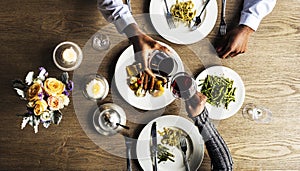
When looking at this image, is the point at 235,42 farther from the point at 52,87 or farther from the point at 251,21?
the point at 52,87

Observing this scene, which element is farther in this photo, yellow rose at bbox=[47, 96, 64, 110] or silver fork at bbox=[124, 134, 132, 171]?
silver fork at bbox=[124, 134, 132, 171]

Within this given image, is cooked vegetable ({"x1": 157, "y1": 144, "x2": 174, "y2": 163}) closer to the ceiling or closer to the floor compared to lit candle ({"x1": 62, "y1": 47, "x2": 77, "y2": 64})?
closer to the floor

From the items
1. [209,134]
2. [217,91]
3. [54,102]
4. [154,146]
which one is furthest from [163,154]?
[54,102]

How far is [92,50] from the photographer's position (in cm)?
141

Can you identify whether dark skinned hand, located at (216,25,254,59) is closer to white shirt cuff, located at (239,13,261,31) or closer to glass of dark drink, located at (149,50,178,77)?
white shirt cuff, located at (239,13,261,31)

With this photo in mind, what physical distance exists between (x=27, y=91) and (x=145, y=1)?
55 centimetres

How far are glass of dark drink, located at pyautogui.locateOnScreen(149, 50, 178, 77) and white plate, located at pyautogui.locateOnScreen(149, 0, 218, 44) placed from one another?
7cm

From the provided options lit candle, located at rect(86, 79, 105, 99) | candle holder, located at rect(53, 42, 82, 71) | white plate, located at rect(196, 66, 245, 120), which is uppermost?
candle holder, located at rect(53, 42, 82, 71)

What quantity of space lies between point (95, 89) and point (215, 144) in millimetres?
469

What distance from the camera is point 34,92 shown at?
1.18m

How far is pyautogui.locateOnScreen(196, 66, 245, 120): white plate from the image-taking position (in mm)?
1397

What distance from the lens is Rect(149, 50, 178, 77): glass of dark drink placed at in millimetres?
1390

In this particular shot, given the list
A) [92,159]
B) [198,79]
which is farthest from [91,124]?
[198,79]

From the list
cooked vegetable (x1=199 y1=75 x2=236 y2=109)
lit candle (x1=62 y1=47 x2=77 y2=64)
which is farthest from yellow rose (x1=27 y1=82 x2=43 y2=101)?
cooked vegetable (x1=199 y1=75 x2=236 y2=109)
